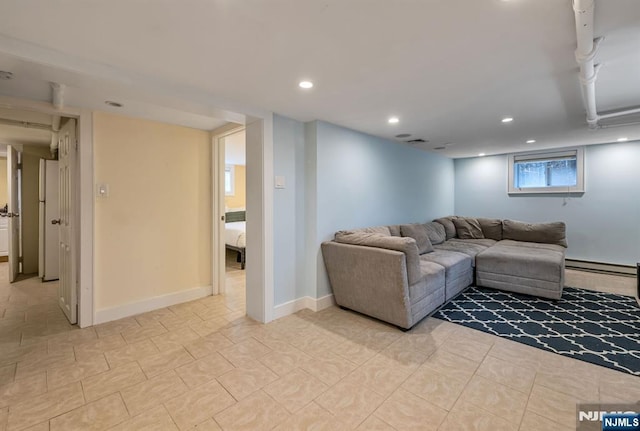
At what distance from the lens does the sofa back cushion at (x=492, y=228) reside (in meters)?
5.28

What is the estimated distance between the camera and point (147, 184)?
3.22 metres

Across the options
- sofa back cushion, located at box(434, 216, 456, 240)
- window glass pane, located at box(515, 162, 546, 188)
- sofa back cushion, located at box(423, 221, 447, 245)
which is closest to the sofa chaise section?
sofa back cushion, located at box(423, 221, 447, 245)

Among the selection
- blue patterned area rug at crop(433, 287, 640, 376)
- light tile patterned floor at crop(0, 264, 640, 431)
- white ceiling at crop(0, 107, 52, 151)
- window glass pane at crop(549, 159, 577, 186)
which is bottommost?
light tile patterned floor at crop(0, 264, 640, 431)

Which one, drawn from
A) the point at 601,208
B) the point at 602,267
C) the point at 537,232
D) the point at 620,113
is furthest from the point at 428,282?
the point at 601,208

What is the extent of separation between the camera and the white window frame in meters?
4.96

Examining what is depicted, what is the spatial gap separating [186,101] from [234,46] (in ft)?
2.76

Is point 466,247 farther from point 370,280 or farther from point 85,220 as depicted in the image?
point 85,220

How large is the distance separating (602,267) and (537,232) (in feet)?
3.96

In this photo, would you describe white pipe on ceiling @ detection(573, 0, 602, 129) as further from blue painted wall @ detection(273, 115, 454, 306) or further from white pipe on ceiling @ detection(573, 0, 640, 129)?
blue painted wall @ detection(273, 115, 454, 306)

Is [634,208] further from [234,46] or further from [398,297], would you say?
[234,46]

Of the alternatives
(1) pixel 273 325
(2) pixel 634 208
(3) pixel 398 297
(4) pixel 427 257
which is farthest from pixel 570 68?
(2) pixel 634 208

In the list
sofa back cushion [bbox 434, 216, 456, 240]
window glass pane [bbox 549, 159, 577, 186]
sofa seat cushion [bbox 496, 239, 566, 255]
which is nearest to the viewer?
sofa seat cushion [bbox 496, 239, 566, 255]

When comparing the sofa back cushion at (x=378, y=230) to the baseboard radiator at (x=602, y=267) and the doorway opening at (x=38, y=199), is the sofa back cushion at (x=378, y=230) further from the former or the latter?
the baseboard radiator at (x=602, y=267)

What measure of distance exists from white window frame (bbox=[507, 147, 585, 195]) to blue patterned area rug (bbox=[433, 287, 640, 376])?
2.16 meters
